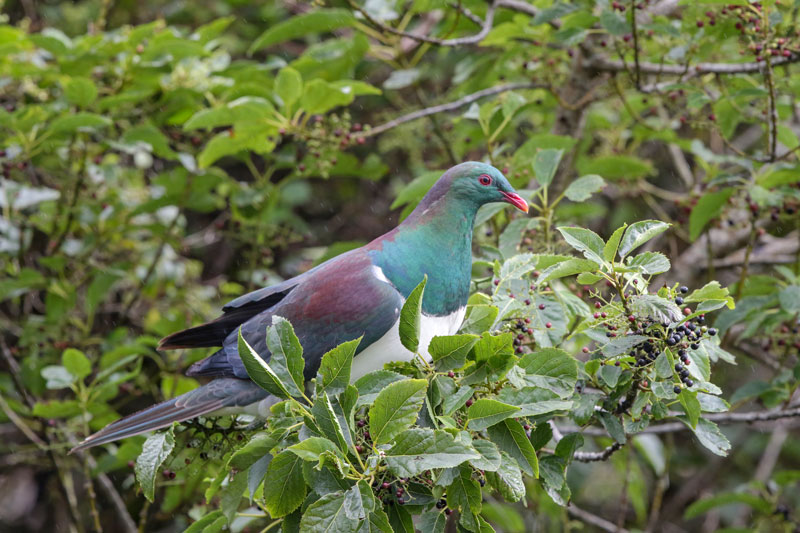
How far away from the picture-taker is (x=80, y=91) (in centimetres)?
324

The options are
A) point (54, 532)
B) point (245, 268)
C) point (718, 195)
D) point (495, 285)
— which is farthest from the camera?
point (54, 532)

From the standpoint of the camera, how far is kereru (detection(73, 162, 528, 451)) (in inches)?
88.9

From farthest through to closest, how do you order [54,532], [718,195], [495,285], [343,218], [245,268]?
1. [343,218]
2. [54,532]
3. [245,268]
4. [718,195]
5. [495,285]

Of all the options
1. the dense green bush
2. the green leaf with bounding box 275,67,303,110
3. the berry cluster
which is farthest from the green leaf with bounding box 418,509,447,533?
the green leaf with bounding box 275,67,303,110

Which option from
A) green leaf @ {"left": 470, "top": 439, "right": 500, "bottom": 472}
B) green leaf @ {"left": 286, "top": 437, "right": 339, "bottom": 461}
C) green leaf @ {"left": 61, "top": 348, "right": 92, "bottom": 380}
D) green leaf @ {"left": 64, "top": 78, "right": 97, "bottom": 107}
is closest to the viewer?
green leaf @ {"left": 286, "top": 437, "right": 339, "bottom": 461}

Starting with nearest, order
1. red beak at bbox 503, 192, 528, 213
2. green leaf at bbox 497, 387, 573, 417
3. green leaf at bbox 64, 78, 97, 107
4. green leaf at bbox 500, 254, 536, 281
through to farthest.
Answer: green leaf at bbox 497, 387, 573, 417 < green leaf at bbox 500, 254, 536, 281 < red beak at bbox 503, 192, 528, 213 < green leaf at bbox 64, 78, 97, 107

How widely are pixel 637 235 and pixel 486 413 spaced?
51 centimetres

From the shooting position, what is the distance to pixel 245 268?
409cm

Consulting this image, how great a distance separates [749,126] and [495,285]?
12.2 feet

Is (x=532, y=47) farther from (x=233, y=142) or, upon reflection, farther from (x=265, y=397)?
(x=265, y=397)

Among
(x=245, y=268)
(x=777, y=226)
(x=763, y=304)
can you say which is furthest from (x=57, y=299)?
(x=777, y=226)

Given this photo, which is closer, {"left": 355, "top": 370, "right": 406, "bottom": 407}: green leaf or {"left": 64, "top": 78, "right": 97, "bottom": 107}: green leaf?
{"left": 355, "top": 370, "right": 406, "bottom": 407}: green leaf

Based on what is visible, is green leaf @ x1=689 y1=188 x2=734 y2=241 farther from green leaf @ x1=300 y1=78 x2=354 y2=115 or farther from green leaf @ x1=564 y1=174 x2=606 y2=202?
green leaf @ x1=300 y1=78 x2=354 y2=115

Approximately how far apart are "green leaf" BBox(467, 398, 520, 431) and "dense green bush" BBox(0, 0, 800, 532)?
0.02 m
